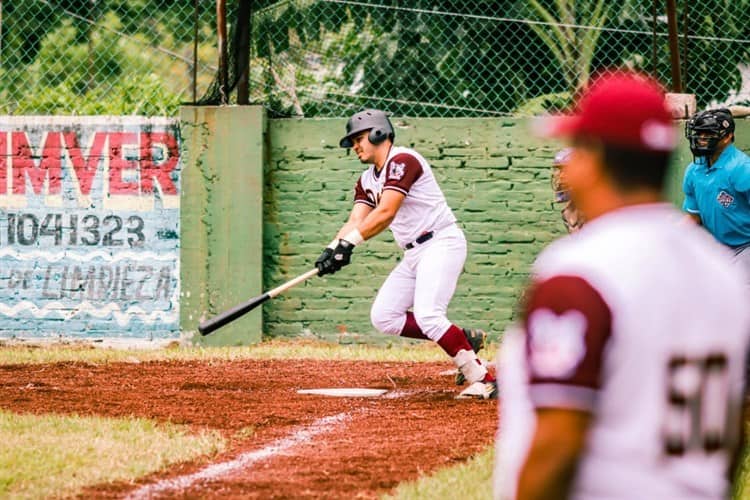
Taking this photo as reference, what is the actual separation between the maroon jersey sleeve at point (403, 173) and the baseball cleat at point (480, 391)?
4.34ft

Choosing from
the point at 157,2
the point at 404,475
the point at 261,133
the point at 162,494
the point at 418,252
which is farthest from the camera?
the point at 157,2

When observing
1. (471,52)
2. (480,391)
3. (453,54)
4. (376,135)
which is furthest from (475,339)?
(453,54)

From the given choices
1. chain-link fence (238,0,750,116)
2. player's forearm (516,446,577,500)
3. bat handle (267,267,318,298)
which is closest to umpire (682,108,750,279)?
bat handle (267,267,318,298)

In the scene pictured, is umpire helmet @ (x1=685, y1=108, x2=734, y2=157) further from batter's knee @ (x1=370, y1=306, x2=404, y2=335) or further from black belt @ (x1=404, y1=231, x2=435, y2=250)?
batter's knee @ (x1=370, y1=306, x2=404, y2=335)

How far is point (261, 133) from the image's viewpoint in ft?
39.5

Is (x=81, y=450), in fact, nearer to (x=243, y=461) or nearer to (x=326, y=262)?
(x=243, y=461)

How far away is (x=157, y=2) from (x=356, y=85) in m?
5.03

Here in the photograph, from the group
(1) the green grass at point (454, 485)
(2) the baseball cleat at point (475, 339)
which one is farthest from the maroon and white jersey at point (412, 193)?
(1) the green grass at point (454, 485)

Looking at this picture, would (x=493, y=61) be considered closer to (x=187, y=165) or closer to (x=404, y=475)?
(x=187, y=165)

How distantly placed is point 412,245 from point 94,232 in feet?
15.6

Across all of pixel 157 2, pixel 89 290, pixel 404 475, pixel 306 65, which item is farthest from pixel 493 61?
pixel 404 475

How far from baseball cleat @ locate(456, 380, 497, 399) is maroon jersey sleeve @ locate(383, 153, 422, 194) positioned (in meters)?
1.32

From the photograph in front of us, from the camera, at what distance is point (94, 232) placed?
1218 cm

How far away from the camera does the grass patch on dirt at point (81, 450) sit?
18.1 feet
